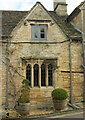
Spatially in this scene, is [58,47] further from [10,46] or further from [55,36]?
[10,46]

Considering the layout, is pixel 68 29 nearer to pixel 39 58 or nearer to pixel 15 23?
pixel 39 58

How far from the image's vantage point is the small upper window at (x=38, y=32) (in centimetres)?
1189

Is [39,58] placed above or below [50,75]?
above

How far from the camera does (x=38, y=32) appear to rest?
12000 mm

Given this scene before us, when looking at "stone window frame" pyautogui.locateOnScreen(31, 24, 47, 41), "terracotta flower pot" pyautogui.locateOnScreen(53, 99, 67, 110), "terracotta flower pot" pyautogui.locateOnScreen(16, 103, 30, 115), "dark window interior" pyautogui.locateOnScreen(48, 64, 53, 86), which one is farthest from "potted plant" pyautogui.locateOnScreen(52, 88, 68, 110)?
"stone window frame" pyautogui.locateOnScreen(31, 24, 47, 41)

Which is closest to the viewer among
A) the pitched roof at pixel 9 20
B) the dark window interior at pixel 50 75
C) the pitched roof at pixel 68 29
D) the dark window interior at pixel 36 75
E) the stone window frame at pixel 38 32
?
the dark window interior at pixel 36 75

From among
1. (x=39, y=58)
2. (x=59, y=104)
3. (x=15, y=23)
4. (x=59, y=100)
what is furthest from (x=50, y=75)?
(x=15, y=23)

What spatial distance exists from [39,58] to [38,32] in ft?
7.36

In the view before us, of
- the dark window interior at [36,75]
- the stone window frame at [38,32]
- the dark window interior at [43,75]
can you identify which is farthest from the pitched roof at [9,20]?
the dark window interior at [43,75]

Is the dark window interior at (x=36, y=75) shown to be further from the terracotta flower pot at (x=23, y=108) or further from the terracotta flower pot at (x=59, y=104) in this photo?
the terracotta flower pot at (x=23, y=108)

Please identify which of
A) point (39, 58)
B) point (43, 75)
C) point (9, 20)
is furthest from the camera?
point (9, 20)

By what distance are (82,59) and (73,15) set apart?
177 inches

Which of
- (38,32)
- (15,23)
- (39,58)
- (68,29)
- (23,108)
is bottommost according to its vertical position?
(23,108)

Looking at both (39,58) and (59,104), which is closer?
(59,104)
